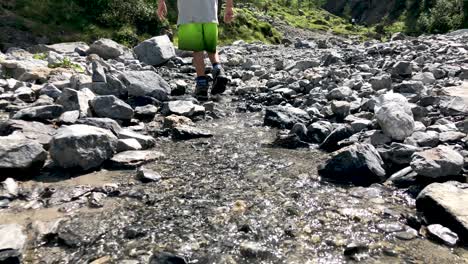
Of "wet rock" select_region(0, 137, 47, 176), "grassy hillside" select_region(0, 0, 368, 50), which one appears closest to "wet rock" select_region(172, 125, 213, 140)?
"wet rock" select_region(0, 137, 47, 176)

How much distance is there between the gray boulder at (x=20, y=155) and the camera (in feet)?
16.4

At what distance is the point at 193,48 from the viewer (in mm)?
9898

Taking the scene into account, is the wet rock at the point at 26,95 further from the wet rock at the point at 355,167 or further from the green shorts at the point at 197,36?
the wet rock at the point at 355,167

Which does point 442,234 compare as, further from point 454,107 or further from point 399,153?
point 454,107

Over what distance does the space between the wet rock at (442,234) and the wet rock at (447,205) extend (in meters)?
0.08

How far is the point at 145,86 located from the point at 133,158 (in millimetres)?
3819

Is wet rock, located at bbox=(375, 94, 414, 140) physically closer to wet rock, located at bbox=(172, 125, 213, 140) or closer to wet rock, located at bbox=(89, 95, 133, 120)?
wet rock, located at bbox=(172, 125, 213, 140)

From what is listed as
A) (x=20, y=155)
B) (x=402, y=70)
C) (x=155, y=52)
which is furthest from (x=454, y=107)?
(x=155, y=52)

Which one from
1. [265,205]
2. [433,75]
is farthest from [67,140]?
[433,75]

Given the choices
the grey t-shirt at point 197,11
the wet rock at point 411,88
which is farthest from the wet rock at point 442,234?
the grey t-shirt at point 197,11

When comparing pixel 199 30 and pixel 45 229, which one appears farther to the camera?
pixel 199 30

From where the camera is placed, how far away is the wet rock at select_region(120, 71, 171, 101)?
30.2ft

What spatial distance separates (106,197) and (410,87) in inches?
269

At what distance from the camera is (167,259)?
133 inches
